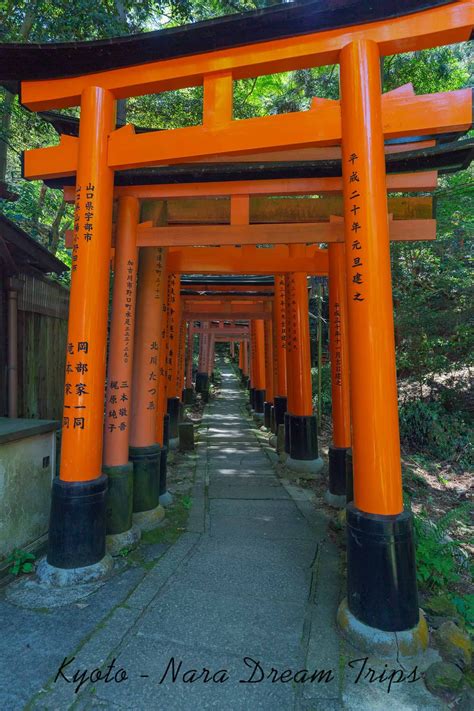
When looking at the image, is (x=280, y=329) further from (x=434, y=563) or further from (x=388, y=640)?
(x=388, y=640)

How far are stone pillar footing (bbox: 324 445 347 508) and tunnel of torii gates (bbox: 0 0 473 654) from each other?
2.29 m

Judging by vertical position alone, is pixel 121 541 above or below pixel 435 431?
below

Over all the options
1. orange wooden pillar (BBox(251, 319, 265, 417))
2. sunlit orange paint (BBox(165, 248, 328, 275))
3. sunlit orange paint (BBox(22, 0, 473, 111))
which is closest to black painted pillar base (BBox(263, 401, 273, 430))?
orange wooden pillar (BBox(251, 319, 265, 417))

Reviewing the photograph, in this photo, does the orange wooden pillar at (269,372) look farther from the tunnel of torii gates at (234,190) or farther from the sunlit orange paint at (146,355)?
the sunlit orange paint at (146,355)

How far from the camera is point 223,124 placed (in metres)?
3.23

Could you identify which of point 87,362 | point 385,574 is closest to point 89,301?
point 87,362

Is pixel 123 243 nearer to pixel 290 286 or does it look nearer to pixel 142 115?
pixel 290 286

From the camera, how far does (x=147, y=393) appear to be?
178 inches

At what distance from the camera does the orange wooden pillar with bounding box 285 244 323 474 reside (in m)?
6.81

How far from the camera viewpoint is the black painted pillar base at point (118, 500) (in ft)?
12.4

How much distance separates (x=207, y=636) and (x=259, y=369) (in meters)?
11.4

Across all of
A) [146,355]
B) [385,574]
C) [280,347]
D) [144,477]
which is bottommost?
[385,574]

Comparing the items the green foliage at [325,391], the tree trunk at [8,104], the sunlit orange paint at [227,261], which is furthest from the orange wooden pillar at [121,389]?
the green foliage at [325,391]

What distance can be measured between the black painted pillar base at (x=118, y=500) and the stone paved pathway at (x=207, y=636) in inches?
19.3
